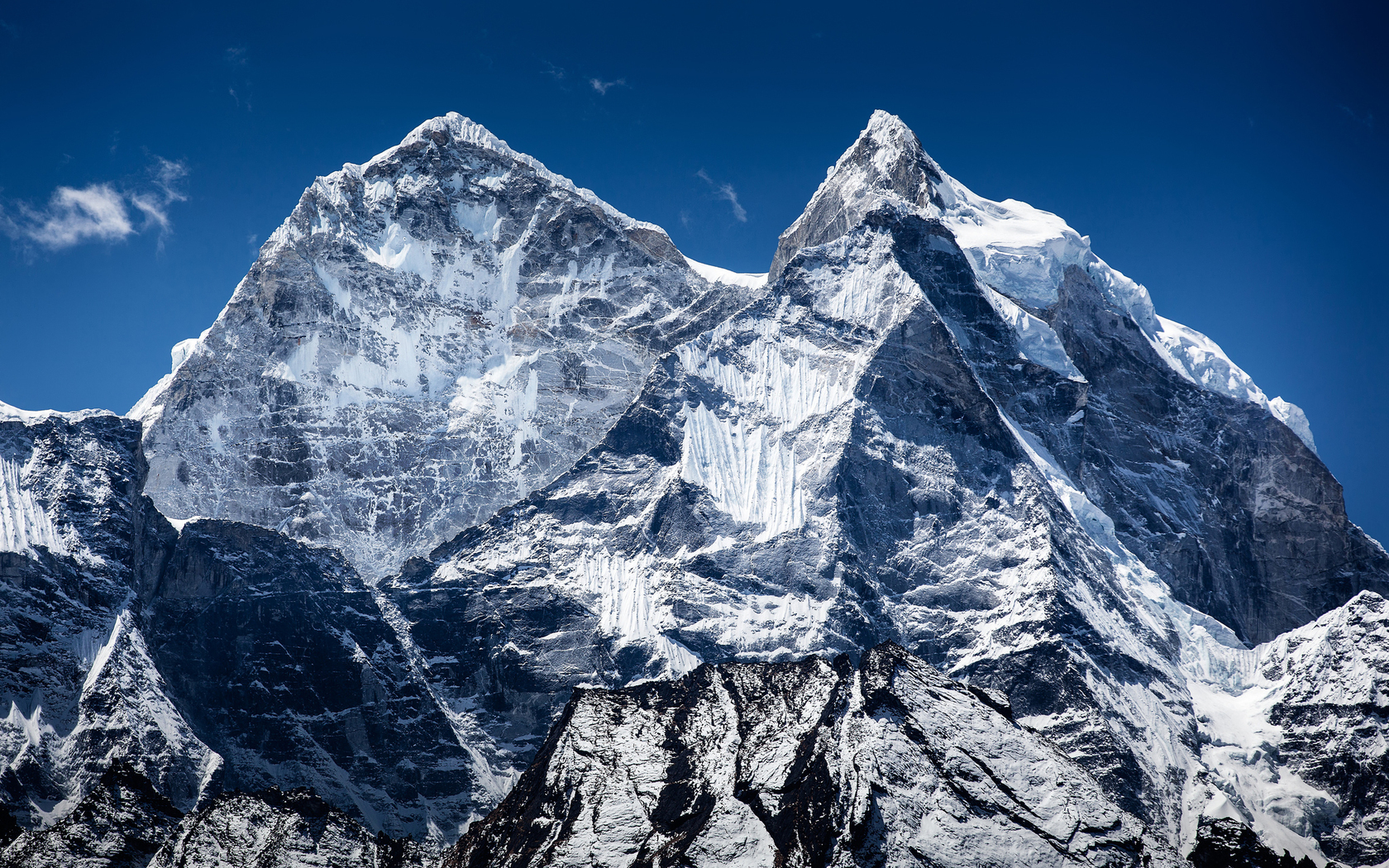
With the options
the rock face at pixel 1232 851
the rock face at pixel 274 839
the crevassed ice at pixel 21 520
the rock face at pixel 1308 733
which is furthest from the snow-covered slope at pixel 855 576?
the rock face at pixel 274 839

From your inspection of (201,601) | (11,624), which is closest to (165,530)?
(201,601)

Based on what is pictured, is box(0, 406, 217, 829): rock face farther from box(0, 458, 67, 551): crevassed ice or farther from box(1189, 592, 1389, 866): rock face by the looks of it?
box(1189, 592, 1389, 866): rock face

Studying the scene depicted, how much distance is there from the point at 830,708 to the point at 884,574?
83105 millimetres

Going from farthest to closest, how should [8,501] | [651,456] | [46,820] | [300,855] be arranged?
[651,456] → [8,501] → [46,820] → [300,855]

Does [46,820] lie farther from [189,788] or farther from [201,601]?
[201,601]

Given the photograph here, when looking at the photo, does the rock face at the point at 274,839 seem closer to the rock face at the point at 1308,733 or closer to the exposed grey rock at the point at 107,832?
the exposed grey rock at the point at 107,832

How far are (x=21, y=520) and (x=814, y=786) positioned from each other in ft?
357

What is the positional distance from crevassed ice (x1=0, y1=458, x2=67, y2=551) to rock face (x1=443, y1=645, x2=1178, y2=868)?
79.9m

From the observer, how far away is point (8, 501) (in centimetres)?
16288

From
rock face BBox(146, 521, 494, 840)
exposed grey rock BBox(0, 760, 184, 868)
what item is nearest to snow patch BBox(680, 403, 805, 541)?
rock face BBox(146, 521, 494, 840)

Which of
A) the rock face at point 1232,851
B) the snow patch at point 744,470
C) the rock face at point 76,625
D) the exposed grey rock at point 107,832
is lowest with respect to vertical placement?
the exposed grey rock at point 107,832

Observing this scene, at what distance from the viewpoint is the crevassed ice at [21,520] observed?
15873 centimetres

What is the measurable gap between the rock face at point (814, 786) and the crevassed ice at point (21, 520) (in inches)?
3145

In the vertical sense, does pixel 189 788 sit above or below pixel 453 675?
below
